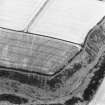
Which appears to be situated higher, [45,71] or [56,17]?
[56,17]

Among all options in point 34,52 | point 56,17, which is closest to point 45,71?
point 34,52

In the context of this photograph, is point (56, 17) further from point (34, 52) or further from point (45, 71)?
point (45, 71)

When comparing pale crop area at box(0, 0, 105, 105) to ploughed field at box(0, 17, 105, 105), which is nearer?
ploughed field at box(0, 17, 105, 105)

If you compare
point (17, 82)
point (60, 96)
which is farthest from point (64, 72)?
point (17, 82)

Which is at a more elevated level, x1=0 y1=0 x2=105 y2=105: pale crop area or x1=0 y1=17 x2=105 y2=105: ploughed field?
x1=0 y1=0 x2=105 y2=105: pale crop area

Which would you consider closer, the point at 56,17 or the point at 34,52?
the point at 34,52

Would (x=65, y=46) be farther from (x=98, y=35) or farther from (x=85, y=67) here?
(x=98, y=35)
